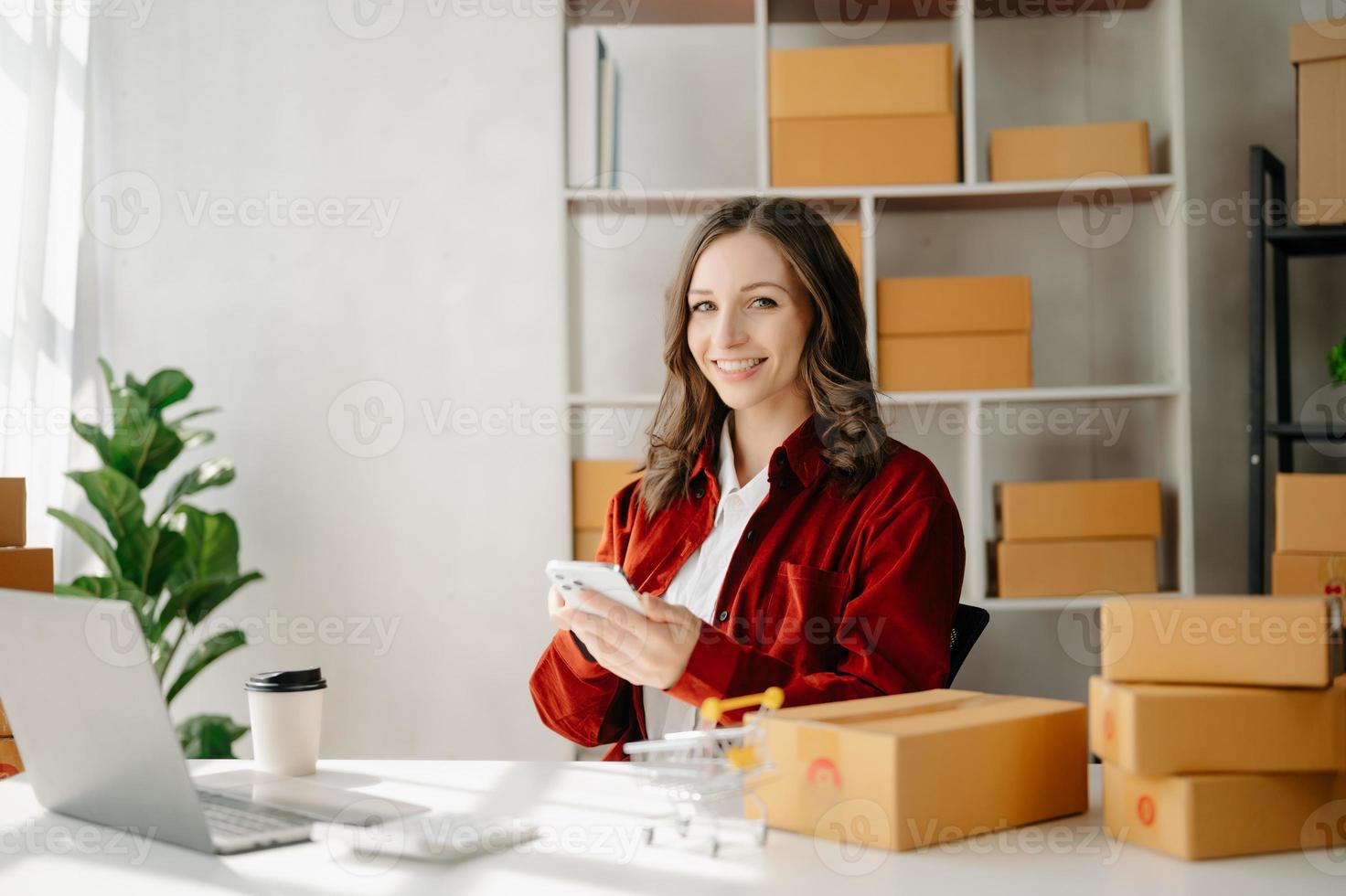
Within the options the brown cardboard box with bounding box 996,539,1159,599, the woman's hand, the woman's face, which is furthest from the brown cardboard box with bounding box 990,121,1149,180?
the woman's hand

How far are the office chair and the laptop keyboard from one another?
34.4 inches

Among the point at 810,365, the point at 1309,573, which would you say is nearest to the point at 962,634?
the point at 810,365

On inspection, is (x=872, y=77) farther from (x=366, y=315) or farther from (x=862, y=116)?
(x=366, y=315)

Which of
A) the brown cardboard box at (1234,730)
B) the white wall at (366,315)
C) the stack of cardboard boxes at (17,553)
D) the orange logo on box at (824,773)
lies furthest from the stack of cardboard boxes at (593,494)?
the brown cardboard box at (1234,730)

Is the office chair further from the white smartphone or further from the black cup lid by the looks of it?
the black cup lid

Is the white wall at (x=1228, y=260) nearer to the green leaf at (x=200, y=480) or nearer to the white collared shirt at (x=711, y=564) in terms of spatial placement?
the white collared shirt at (x=711, y=564)

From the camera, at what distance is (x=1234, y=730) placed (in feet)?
3.23

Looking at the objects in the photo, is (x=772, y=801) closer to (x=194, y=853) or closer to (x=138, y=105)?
(x=194, y=853)

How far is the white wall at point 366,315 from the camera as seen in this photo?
3037 millimetres

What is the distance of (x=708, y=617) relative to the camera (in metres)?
1.74

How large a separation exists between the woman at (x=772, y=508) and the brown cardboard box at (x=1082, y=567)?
0.97 m

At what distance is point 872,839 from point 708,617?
0.74 meters

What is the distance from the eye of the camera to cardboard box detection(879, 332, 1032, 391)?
265 centimetres

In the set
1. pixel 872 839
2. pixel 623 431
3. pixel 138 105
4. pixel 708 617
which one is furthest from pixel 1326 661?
pixel 138 105
